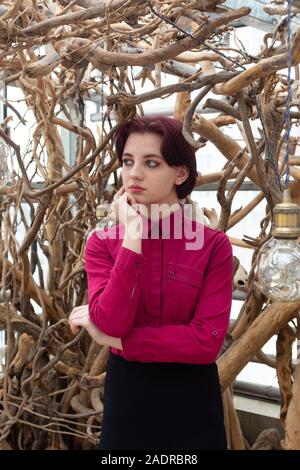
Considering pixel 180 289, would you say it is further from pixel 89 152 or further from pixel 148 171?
pixel 89 152

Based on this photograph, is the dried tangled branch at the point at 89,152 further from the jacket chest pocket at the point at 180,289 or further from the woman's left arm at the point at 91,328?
the woman's left arm at the point at 91,328

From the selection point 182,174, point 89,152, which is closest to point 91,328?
point 182,174

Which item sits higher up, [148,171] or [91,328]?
[148,171]

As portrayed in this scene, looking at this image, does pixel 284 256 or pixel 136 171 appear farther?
pixel 136 171

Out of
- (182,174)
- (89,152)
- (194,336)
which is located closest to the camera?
(194,336)

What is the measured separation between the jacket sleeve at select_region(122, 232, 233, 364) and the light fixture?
5.6 inches

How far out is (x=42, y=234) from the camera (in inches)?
94.3

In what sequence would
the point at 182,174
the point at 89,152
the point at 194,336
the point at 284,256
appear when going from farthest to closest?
the point at 89,152
the point at 182,174
the point at 194,336
the point at 284,256

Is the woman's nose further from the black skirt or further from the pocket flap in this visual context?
the black skirt

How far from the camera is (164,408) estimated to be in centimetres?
123

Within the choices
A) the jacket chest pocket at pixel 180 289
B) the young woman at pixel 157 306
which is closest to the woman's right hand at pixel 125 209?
the young woman at pixel 157 306

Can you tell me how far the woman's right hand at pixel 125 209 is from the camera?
1242 millimetres

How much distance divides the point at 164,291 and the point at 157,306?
0.03 meters
